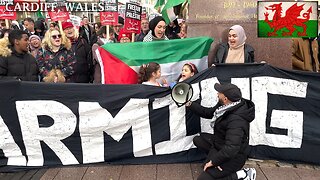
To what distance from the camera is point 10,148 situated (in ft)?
15.8

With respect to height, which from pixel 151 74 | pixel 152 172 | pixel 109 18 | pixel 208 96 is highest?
pixel 109 18

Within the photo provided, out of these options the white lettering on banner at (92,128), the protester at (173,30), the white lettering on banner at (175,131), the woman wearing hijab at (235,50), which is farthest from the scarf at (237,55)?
the protester at (173,30)

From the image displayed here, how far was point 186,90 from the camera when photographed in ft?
14.8

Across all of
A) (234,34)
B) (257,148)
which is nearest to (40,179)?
(257,148)

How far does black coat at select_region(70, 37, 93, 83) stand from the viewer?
18.8 ft

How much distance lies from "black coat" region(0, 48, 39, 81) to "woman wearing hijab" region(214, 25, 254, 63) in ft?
8.95

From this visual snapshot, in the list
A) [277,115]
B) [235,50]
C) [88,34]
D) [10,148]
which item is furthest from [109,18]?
[277,115]

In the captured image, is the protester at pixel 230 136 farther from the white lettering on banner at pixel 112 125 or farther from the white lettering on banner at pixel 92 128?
the white lettering on banner at pixel 92 128

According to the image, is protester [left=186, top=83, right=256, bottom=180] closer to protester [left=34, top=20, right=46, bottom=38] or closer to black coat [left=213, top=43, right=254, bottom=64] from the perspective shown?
black coat [left=213, top=43, right=254, bottom=64]

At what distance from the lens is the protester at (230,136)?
3.67m

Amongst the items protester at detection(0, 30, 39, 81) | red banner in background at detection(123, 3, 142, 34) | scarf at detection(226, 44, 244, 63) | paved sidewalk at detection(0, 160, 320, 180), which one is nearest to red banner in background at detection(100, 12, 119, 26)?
red banner in background at detection(123, 3, 142, 34)

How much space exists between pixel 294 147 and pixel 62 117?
3105 mm

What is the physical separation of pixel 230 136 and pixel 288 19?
2.59 m

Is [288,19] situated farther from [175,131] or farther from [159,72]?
[175,131]
